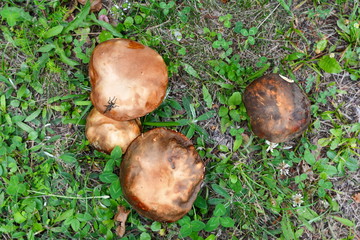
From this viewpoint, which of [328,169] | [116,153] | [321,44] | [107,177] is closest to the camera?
[116,153]

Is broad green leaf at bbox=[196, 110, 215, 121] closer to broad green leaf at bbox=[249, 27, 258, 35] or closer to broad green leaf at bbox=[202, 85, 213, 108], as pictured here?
broad green leaf at bbox=[202, 85, 213, 108]

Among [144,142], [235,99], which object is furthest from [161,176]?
[235,99]

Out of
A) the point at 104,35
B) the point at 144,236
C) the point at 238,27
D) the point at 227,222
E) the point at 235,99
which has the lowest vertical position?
the point at 144,236

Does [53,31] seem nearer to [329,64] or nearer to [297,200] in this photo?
[329,64]

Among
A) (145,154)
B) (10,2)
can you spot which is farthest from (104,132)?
(10,2)

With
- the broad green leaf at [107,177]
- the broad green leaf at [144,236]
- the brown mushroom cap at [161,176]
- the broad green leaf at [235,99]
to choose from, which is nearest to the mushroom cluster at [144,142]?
the brown mushroom cap at [161,176]

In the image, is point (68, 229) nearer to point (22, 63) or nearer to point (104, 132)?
point (104, 132)
